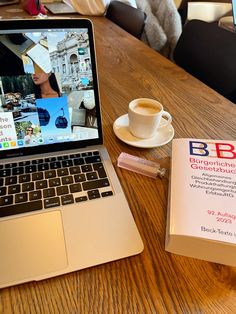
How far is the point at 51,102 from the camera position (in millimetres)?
494

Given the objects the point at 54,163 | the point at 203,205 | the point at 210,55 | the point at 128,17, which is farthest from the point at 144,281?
the point at 128,17

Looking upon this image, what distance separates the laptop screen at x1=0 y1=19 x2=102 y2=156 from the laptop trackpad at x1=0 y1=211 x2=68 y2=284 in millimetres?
160

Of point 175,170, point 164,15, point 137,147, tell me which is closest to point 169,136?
point 137,147

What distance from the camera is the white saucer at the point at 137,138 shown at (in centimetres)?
58

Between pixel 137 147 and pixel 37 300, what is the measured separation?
0.36 metres

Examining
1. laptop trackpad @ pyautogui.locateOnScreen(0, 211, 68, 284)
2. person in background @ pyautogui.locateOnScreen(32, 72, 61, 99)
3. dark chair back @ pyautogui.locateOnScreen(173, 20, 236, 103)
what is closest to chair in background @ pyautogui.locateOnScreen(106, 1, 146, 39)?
dark chair back @ pyautogui.locateOnScreen(173, 20, 236, 103)

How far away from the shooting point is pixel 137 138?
599mm

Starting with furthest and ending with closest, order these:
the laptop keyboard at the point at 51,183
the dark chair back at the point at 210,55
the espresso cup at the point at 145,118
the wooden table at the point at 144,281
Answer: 1. the dark chair back at the point at 210,55
2. the espresso cup at the point at 145,118
3. the laptop keyboard at the point at 51,183
4. the wooden table at the point at 144,281

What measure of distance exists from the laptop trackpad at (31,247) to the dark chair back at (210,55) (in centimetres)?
81

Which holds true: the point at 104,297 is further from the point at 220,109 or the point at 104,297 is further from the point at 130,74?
the point at 130,74

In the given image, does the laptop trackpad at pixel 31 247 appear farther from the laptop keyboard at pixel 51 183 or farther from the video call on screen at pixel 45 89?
the video call on screen at pixel 45 89

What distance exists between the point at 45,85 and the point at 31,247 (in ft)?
0.92

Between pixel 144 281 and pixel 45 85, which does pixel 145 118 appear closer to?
pixel 45 85

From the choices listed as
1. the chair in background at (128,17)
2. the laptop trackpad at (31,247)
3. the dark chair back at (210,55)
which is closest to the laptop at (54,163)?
the laptop trackpad at (31,247)
